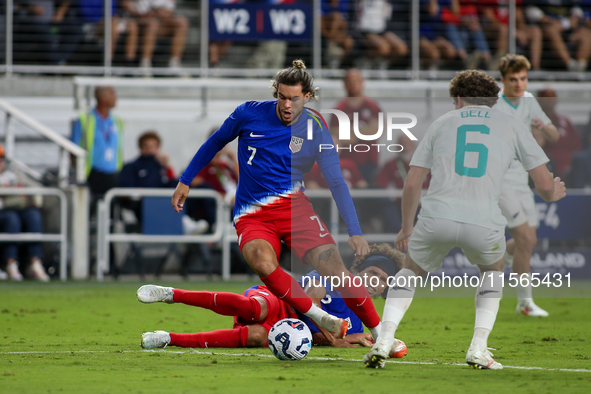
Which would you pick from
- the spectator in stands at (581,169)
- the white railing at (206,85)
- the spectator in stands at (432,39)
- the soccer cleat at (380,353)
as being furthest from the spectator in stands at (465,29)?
the soccer cleat at (380,353)

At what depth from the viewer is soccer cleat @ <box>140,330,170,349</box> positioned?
587 centimetres

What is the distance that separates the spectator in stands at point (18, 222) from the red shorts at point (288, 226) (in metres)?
6.66

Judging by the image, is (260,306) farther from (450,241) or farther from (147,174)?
(147,174)

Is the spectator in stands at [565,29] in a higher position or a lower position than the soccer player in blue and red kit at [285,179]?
higher

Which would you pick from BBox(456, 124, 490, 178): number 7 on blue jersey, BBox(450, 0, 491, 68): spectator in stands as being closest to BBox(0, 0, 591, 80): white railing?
BBox(450, 0, 491, 68): spectator in stands

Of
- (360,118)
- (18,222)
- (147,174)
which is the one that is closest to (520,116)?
(360,118)

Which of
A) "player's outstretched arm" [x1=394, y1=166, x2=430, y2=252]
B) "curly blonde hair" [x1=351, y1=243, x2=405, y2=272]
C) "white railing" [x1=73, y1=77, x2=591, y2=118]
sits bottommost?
"curly blonde hair" [x1=351, y1=243, x2=405, y2=272]

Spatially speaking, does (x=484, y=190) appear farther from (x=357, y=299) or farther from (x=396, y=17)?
(x=396, y=17)

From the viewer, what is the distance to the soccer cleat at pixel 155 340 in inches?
231

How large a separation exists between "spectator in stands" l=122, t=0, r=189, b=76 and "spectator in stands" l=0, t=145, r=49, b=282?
3.79 m

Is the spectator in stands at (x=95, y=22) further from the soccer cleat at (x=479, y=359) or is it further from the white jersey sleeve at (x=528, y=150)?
the soccer cleat at (x=479, y=359)

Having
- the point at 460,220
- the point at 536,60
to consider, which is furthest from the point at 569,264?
the point at 460,220

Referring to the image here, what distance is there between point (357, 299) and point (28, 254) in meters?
7.59

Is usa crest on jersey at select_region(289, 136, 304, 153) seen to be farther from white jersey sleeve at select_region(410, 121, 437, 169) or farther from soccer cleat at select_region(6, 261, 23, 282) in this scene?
soccer cleat at select_region(6, 261, 23, 282)
